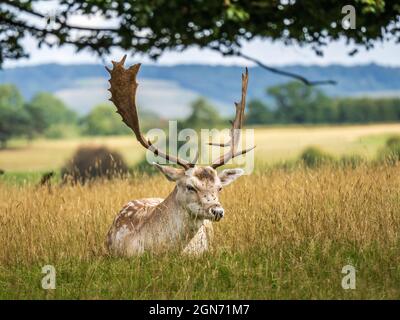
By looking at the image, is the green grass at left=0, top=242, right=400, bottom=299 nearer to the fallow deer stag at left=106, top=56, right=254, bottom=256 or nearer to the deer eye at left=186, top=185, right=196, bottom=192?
the fallow deer stag at left=106, top=56, right=254, bottom=256

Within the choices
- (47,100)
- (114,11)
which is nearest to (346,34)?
(114,11)

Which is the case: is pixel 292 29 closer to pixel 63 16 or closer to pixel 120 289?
pixel 63 16

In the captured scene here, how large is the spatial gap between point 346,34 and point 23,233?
8.82 metres

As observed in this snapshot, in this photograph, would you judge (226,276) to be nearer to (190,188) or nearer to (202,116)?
(190,188)

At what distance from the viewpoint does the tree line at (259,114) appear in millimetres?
51700

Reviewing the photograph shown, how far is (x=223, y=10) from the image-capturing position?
1300cm

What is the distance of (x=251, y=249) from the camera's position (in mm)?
7602

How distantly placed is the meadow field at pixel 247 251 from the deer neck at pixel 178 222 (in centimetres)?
19

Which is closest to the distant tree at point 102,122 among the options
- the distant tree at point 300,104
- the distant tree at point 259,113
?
the distant tree at point 259,113

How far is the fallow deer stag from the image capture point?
6.83m

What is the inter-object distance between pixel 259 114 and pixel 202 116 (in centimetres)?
912
